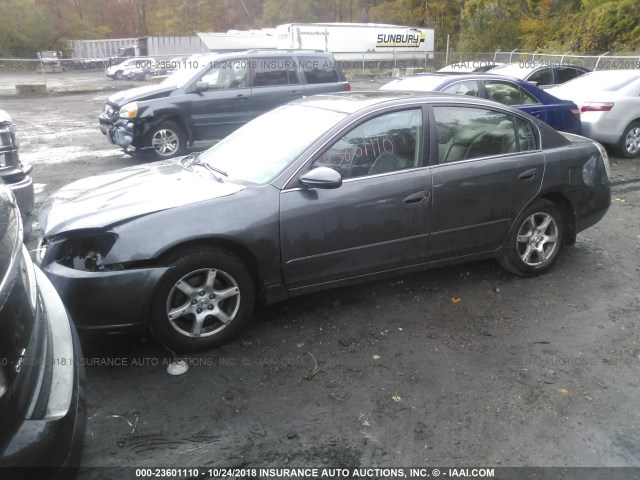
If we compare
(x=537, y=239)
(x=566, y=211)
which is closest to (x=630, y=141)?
(x=566, y=211)

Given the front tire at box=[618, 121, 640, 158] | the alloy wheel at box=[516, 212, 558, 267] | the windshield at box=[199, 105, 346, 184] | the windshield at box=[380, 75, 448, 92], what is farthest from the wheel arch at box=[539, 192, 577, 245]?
the front tire at box=[618, 121, 640, 158]

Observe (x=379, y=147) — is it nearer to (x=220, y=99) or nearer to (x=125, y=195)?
(x=125, y=195)

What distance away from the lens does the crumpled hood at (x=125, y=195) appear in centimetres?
341

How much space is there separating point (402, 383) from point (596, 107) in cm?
819

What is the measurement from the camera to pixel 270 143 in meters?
4.21

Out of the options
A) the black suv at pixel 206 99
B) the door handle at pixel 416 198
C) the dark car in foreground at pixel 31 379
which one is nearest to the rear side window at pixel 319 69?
the black suv at pixel 206 99

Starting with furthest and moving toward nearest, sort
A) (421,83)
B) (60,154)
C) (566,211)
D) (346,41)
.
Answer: (346,41), (60,154), (421,83), (566,211)

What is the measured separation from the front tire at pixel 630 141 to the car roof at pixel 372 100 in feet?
20.6

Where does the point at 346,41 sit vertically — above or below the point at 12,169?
above

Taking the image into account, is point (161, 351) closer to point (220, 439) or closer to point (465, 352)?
point (220, 439)

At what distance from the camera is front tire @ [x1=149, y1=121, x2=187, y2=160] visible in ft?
30.8

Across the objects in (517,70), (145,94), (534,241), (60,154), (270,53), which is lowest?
(60,154)

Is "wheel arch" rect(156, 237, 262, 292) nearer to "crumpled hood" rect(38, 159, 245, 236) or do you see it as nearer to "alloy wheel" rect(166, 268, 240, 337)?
"alloy wheel" rect(166, 268, 240, 337)

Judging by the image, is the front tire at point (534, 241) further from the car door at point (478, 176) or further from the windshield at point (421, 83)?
the windshield at point (421, 83)
